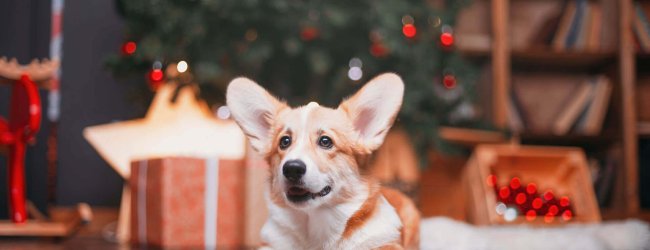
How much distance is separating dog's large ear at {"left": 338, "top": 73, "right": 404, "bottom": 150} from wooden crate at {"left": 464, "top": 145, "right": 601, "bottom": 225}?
3.64 ft

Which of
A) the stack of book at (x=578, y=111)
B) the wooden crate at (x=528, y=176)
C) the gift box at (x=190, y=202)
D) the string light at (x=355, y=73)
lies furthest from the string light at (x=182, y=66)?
the stack of book at (x=578, y=111)

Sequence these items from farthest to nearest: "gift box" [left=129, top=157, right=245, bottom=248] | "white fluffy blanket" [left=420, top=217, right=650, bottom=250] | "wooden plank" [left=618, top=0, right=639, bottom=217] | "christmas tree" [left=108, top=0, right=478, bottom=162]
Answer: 1. "wooden plank" [left=618, top=0, right=639, bottom=217]
2. "christmas tree" [left=108, top=0, right=478, bottom=162]
3. "gift box" [left=129, top=157, right=245, bottom=248]
4. "white fluffy blanket" [left=420, top=217, right=650, bottom=250]

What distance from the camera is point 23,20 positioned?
233cm

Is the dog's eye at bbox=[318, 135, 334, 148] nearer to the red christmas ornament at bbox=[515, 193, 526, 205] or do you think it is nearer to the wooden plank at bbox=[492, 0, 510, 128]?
the red christmas ornament at bbox=[515, 193, 526, 205]

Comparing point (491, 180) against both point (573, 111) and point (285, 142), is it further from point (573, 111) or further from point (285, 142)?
point (285, 142)

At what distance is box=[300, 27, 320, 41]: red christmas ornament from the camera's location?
76.1 inches

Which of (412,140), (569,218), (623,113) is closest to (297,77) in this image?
(412,140)

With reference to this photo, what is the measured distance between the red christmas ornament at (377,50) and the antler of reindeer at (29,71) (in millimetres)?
1018

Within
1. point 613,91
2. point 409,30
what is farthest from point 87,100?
point 613,91

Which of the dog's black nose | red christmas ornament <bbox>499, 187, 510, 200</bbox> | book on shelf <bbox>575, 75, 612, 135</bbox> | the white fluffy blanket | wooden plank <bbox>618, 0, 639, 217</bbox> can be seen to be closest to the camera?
the dog's black nose

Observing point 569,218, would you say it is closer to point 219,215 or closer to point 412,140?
point 412,140

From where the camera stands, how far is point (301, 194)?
0.90 meters

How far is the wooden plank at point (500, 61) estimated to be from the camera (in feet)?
8.85

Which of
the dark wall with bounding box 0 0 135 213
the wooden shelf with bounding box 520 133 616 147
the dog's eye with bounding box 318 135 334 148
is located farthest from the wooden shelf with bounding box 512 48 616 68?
the dog's eye with bounding box 318 135 334 148
